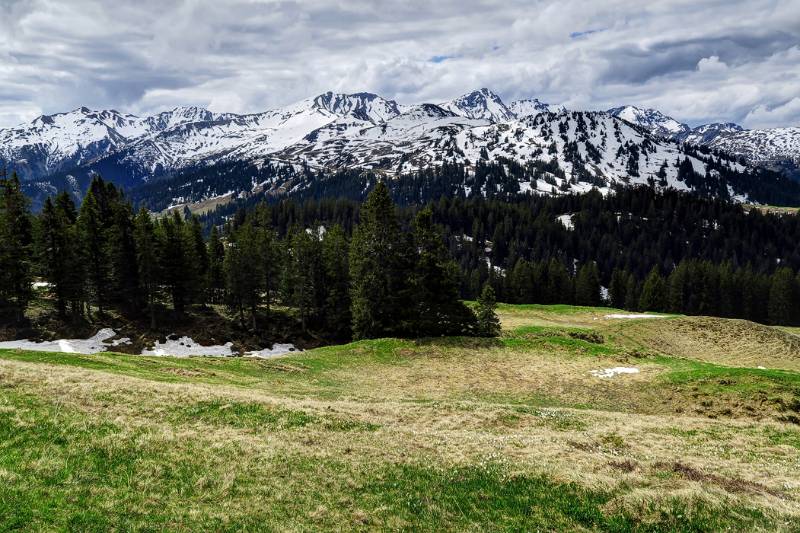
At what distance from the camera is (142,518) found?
1128 centimetres

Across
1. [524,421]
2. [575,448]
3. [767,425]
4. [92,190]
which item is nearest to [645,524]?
[575,448]

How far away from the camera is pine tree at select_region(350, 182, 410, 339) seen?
52438 mm

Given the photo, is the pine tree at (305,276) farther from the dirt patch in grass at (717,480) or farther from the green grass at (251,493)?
the dirt patch in grass at (717,480)


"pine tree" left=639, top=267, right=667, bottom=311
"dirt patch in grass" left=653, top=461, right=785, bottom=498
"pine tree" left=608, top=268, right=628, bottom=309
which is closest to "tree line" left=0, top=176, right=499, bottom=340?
"dirt patch in grass" left=653, top=461, right=785, bottom=498

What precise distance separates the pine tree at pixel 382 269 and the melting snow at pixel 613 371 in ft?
69.6

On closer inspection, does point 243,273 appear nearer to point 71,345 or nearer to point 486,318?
point 71,345

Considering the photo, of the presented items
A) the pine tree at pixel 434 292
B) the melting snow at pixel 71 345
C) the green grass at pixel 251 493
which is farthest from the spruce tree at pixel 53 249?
the green grass at pixel 251 493

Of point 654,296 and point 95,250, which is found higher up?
point 95,250

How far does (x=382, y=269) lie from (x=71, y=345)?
3555 cm

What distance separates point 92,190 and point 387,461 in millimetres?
71555

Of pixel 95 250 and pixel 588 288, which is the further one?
pixel 588 288

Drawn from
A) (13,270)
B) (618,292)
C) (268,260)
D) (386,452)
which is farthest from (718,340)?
(13,270)

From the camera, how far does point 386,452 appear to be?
1722 cm

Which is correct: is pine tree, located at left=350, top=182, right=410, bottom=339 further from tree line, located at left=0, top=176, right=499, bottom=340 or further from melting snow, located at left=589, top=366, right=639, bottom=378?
melting snow, located at left=589, top=366, right=639, bottom=378
